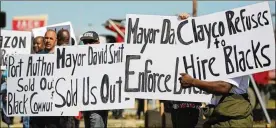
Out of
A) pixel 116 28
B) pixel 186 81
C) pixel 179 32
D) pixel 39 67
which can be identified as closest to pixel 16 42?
pixel 39 67

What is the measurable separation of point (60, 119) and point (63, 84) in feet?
1.62

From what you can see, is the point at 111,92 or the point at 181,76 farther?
the point at 111,92

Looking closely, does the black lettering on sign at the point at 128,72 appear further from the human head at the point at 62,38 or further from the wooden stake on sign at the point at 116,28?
the wooden stake on sign at the point at 116,28

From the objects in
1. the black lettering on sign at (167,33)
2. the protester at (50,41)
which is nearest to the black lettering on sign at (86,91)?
the protester at (50,41)

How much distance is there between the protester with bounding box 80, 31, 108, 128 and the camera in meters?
7.05

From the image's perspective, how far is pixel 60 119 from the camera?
7.70m

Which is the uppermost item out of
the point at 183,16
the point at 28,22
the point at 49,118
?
the point at 28,22

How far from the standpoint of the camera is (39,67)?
25.3ft

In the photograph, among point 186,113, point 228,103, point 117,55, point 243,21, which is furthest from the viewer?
point 117,55

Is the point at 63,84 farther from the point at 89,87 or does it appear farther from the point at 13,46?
the point at 13,46

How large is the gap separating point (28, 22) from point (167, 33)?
1746cm

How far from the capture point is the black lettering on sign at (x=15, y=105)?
7832mm

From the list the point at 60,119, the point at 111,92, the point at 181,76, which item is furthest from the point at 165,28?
the point at 60,119

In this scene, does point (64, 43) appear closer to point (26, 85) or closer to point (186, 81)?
point (26, 85)
